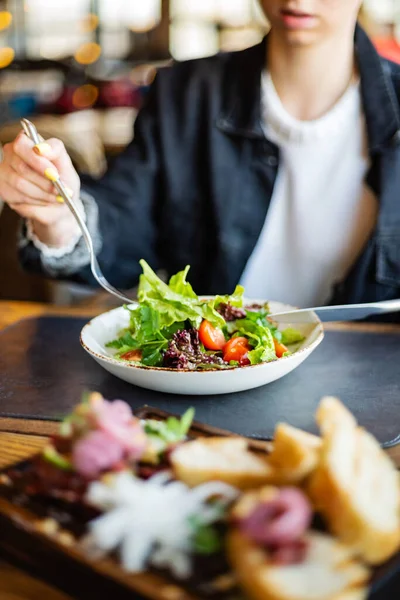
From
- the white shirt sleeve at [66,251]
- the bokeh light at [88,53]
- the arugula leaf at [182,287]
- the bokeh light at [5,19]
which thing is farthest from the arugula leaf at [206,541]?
the bokeh light at [5,19]

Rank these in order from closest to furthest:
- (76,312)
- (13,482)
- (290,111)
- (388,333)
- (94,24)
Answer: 1. (13,482)
2. (388,333)
3. (76,312)
4. (290,111)
5. (94,24)

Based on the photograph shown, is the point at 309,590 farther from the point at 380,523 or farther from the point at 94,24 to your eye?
the point at 94,24

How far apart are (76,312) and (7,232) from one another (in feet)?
1.73

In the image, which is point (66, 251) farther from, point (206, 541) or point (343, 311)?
point (206, 541)

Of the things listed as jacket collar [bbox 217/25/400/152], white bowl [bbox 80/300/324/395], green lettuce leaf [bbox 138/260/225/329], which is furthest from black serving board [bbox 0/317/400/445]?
jacket collar [bbox 217/25/400/152]

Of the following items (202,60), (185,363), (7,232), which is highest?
(202,60)

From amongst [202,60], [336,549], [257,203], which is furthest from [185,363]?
[202,60]

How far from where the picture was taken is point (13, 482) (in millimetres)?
641

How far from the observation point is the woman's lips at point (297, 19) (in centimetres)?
146

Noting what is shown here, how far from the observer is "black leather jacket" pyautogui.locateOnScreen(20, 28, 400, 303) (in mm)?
1648

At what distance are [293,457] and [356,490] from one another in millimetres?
65

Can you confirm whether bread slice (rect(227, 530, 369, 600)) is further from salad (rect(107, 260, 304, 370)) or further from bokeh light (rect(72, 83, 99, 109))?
bokeh light (rect(72, 83, 99, 109))

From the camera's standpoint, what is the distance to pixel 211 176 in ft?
5.86

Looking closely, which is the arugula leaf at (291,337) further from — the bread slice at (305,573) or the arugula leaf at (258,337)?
the bread slice at (305,573)
